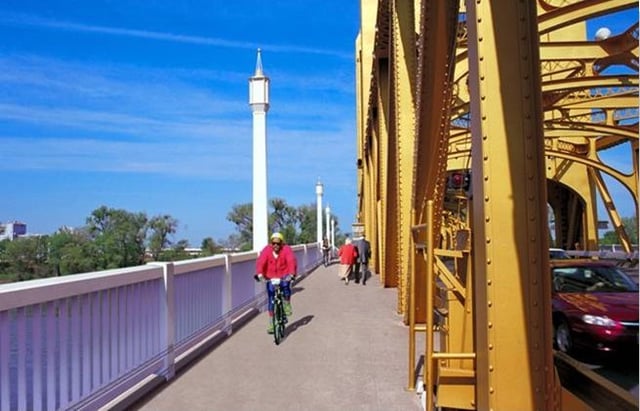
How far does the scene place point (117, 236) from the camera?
9.91 meters

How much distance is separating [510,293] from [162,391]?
4085 mm

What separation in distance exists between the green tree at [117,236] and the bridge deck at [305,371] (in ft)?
6.66

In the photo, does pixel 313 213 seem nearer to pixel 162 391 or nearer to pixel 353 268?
pixel 353 268

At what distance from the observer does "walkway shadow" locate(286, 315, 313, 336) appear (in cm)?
1011

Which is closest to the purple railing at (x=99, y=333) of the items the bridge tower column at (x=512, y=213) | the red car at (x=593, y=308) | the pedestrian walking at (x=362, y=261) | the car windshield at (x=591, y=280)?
the bridge tower column at (x=512, y=213)

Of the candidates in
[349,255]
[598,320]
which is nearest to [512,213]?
[598,320]

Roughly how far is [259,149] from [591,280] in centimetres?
765

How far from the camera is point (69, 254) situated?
827cm

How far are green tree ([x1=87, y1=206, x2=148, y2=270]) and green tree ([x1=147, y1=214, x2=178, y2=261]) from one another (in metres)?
0.25

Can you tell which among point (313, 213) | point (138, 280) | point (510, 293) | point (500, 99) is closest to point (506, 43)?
point (500, 99)

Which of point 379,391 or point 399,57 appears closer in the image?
point 379,391

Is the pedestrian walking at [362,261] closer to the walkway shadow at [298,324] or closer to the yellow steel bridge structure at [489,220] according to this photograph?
the walkway shadow at [298,324]

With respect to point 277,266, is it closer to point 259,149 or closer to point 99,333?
point 99,333

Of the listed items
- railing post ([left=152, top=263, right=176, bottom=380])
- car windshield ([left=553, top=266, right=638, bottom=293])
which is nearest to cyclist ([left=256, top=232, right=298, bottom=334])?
railing post ([left=152, top=263, right=176, bottom=380])
